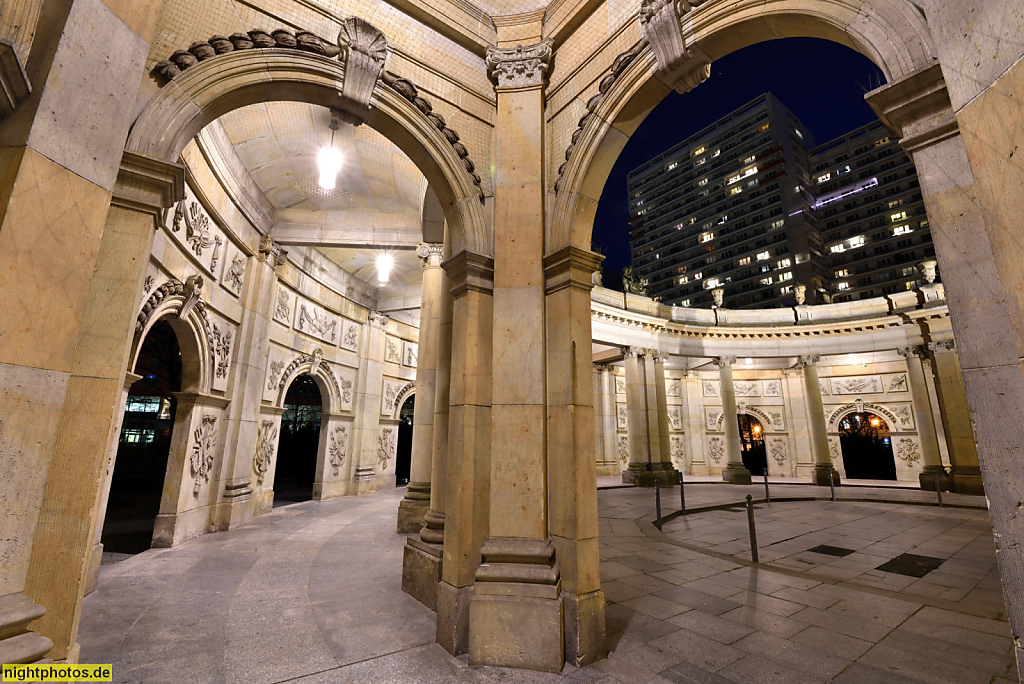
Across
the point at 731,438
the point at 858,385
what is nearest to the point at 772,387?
the point at 858,385

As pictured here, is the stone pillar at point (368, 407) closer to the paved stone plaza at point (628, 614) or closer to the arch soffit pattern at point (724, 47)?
the paved stone plaza at point (628, 614)

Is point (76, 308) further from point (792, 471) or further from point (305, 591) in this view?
point (792, 471)

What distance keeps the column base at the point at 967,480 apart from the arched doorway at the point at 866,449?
830 cm

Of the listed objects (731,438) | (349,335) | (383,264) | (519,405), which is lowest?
(731,438)

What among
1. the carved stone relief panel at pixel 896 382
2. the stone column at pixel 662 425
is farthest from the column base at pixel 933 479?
the stone column at pixel 662 425

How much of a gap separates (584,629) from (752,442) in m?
26.6

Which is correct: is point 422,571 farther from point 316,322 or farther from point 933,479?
point 933,479

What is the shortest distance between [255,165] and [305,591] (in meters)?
7.75

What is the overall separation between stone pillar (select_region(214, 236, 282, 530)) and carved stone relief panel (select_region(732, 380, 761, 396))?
2328cm

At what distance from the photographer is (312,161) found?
838 cm

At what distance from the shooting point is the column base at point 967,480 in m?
14.3

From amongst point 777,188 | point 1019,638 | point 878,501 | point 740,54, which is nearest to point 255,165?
point 1019,638

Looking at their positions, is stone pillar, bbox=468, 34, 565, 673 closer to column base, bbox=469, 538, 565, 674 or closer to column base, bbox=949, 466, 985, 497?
column base, bbox=469, 538, 565, 674

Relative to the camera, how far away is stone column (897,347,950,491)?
53.5ft
